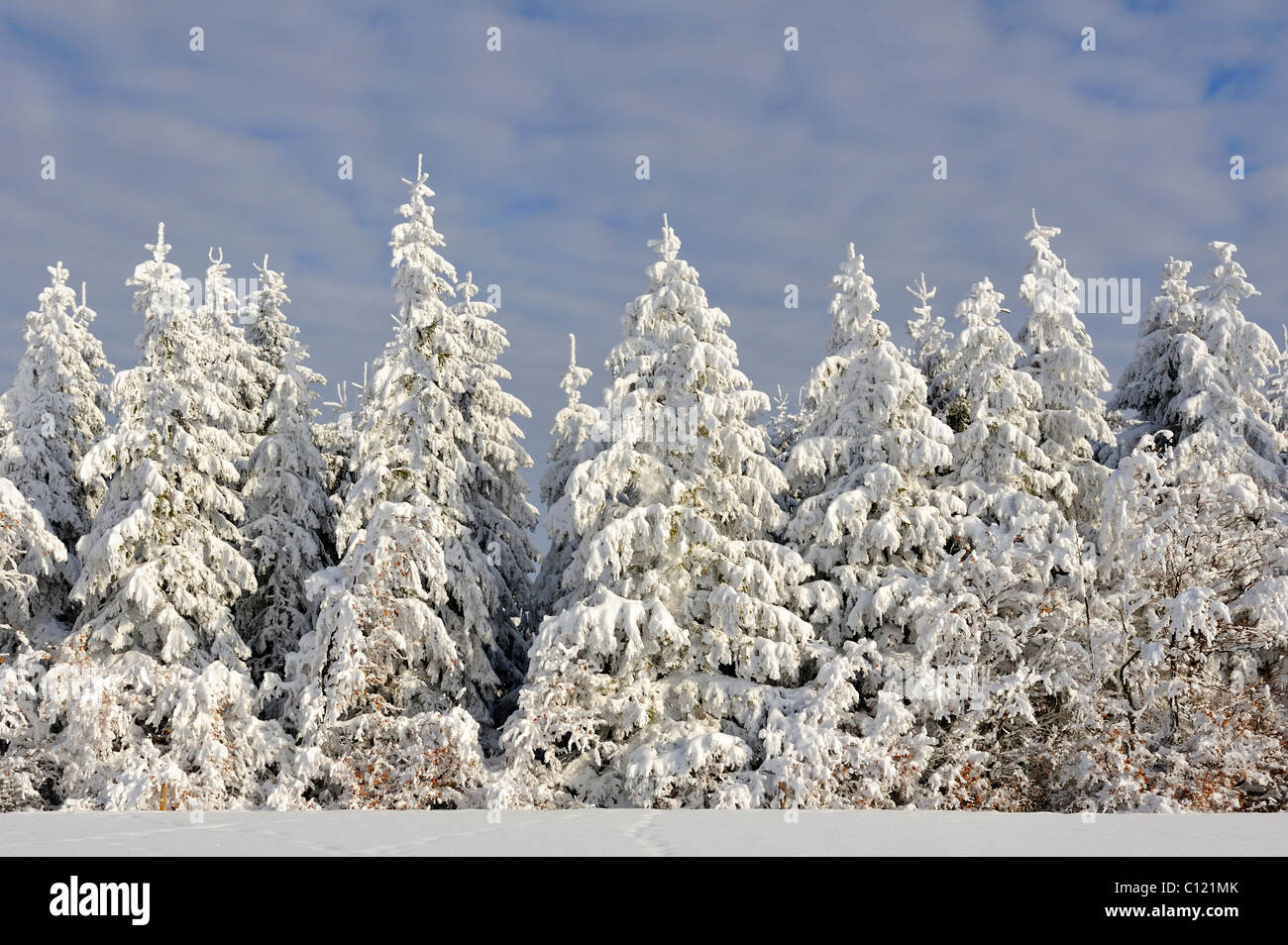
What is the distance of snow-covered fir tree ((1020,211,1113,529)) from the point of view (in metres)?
21.5

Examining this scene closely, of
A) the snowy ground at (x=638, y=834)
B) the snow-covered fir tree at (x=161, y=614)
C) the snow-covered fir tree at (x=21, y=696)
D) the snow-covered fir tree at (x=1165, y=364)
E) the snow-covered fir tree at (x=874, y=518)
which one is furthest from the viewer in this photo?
the snow-covered fir tree at (x=1165, y=364)

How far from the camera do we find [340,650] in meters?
18.6

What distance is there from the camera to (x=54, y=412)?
24812mm

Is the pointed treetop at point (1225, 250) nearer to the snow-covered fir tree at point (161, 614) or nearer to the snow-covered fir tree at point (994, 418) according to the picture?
the snow-covered fir tree at point (994, 418)

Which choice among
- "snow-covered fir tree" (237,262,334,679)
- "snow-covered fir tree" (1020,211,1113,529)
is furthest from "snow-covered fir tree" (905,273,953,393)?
"snow-covered fir tree" (237,262,334,679)

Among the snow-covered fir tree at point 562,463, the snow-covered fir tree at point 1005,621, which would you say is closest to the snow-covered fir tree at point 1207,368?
the snow-covered fir tree at point 1005,621

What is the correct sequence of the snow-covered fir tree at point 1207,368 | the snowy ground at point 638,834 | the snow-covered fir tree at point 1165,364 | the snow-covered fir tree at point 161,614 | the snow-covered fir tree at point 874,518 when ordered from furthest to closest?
1. the snow-covered fir tree at point 1165,364
2. the snow-covered fir tree at point 1207,368
3. the snow-covered fir tree at point 161,614
4. the snow-covered fir tree at point 874,518
5. the snowy ground at point 638,834

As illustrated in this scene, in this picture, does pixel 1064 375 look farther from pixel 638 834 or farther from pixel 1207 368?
pixel 638 834

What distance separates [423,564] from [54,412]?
42.0 ft

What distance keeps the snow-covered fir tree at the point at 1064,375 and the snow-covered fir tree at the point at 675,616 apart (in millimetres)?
7566

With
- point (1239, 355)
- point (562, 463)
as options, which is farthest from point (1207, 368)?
point (562, 463)

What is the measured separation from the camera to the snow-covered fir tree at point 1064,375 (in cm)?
2148
